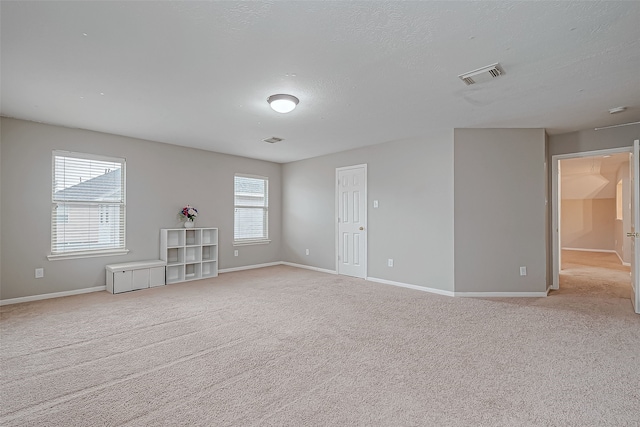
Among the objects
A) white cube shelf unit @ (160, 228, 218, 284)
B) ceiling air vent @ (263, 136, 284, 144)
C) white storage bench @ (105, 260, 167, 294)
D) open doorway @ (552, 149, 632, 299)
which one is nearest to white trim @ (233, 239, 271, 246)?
white cube shelf unit @ (160, 228, 218, 284)

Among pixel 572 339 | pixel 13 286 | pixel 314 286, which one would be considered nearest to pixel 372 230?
pixel 314 286

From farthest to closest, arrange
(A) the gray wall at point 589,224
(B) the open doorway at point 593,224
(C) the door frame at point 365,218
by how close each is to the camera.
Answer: (A) the gray wall at point 589,224 → (C) the door frame at point 365,218 → (B) the open doorway at point 593,224

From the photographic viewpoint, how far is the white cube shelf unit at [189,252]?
5.59 meters

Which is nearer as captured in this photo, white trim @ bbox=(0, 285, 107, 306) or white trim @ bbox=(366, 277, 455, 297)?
white trim @ bbox=(0, 285, 107, 306)

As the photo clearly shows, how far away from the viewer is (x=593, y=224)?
33.0ft

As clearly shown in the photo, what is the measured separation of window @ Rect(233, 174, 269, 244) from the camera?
6875 millimetres

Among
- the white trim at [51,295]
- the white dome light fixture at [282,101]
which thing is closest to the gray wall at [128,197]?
the white trim at [51,295]

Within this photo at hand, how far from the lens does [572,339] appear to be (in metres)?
3.03

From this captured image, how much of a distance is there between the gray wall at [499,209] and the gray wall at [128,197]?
14.2ft

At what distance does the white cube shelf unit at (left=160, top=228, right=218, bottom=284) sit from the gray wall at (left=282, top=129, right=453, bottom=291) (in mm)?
2105

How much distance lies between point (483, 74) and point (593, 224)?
10381 millimetres

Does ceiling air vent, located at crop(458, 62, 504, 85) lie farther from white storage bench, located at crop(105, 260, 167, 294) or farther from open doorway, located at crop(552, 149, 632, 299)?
white storage bench, located at crop(105, 260, 167, 294)

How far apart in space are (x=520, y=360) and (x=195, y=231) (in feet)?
17.9

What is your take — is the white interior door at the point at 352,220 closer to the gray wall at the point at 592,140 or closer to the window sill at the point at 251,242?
the window sill at the point at 251,242
